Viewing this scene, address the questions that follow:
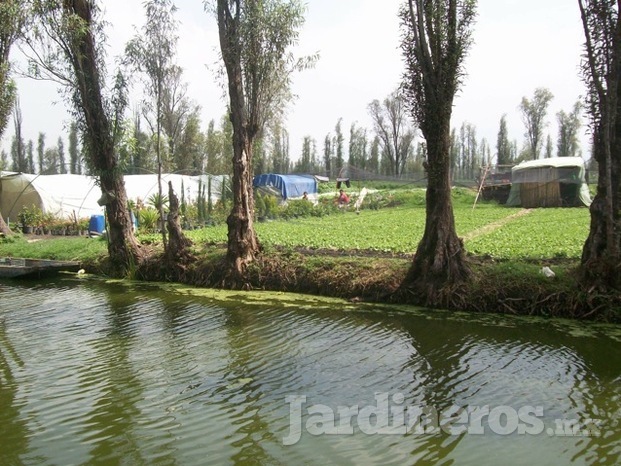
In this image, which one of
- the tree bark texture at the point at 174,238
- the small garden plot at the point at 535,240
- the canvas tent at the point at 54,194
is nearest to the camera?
the small garden plot at the point at 535,240

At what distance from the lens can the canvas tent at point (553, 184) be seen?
28.9 metres

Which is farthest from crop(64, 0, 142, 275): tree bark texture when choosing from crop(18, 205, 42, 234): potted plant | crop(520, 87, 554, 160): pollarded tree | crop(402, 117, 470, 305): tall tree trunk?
crop(520, 87, 554, 160): pollarded tree

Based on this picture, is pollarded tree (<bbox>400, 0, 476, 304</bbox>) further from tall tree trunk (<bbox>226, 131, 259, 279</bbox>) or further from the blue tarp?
the blue tarp

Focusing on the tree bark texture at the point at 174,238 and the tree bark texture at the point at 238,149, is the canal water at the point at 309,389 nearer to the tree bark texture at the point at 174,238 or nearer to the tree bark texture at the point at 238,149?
the tree bark texture at the point at 238,149

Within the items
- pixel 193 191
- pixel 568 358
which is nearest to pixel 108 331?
pixel 568 358

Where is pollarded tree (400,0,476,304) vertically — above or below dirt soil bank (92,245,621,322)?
above

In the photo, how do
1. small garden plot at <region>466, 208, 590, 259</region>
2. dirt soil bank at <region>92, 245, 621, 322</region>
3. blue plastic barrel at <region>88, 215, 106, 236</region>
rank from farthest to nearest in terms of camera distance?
blue plastic barrel at <region>88, 215, 106, 236</region>
small garden plot at <region>466, 208, 590, 259</region>
dirt soil bank at <region>92, 245, 621, 322</region>

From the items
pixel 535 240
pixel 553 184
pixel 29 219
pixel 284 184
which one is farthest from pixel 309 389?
pixel 284 184

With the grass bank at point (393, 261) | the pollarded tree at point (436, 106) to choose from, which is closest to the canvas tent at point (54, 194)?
the grass bank at point (393, 261)

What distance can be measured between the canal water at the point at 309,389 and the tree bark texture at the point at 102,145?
5.55m

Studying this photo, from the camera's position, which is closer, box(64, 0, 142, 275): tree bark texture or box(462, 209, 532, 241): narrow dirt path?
box(64, 0, 142, 275): tree bark texture

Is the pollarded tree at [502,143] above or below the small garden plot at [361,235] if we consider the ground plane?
above

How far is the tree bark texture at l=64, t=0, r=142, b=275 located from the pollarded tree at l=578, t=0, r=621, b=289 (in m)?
12.0

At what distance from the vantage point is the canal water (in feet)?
16.0
